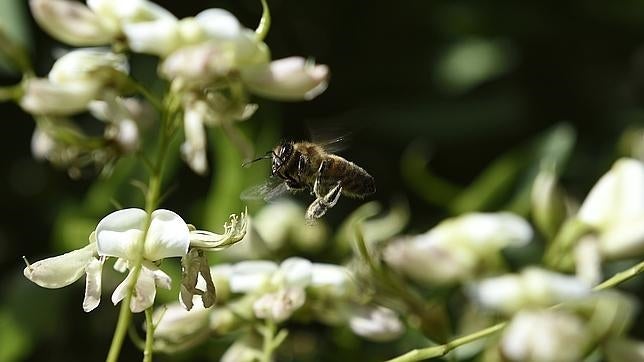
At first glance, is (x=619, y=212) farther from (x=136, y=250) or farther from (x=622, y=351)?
(x=136, y=250)

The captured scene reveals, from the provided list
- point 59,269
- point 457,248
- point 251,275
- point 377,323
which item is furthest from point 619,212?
point 59,269

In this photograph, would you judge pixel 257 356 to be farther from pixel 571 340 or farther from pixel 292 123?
pixel 292 123

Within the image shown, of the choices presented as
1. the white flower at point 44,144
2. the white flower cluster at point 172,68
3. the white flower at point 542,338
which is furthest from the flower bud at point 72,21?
the white flower at point 542,338

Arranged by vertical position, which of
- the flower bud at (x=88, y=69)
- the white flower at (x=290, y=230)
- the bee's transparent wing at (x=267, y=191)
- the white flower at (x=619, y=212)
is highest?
the flower bud at (x=88, y=69)

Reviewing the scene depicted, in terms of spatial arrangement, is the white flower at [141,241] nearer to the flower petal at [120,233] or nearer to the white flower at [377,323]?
the flower petal at [120,233]

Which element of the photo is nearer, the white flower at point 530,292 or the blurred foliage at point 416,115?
the white flower at point 530,292

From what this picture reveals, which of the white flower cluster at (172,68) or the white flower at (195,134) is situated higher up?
the white flower cluster at (172,68)
